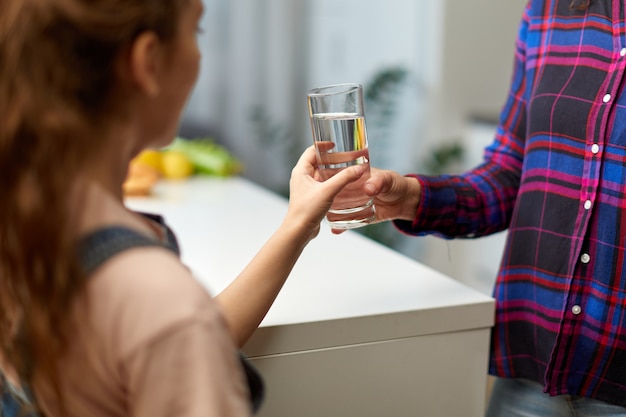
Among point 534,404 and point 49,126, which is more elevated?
point 49,126

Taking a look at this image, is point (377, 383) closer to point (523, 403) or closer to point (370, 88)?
point (523, 403)

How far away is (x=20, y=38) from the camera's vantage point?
23.4 inches

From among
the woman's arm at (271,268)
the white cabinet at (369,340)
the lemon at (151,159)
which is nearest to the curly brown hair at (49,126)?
the woman's arm at (271,268)

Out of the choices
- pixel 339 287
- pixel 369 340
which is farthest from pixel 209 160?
pixel 369 340

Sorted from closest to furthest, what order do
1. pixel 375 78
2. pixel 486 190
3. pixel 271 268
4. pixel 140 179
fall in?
pixel 271 268 < pixel 486 190 < pixel 140 179 < pixel 375 78

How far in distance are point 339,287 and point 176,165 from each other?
121 cm

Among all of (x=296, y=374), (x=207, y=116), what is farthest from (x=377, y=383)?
(x=207, y=116)

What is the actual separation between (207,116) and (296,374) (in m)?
2.18

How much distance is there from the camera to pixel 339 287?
1.17m

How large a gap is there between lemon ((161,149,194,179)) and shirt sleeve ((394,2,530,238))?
3.85ft

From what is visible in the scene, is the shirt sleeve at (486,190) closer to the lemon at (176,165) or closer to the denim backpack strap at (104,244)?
the denim backpack strap at (104,244)

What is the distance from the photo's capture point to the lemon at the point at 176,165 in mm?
2277

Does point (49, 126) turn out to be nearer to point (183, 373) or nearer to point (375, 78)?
point (183, 373)

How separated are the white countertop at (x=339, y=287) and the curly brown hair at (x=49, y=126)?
1.42 ft
